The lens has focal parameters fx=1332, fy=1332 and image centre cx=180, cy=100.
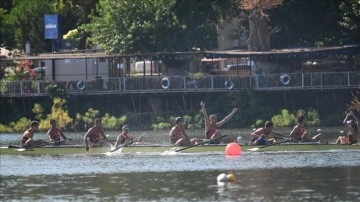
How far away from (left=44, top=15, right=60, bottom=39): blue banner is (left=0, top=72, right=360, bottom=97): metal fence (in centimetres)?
912

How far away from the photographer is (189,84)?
8275 centimetres

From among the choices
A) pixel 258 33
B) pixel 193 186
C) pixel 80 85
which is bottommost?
pixel 193 186

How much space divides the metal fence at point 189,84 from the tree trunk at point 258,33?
4.87 m

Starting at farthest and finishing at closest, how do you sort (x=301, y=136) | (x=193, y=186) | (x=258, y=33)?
(x=258, y=33), (x=301, y=136), (x=193, y=186)

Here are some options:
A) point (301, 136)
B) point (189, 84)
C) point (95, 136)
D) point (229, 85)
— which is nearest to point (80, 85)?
point (189, 84)

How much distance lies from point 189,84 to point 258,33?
23.0 feet

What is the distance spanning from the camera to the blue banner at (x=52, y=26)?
9394 cm

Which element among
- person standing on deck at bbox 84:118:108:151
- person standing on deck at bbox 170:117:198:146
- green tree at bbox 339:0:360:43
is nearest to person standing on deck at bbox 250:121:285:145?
person standing on deck at bbox 170:117:198:146

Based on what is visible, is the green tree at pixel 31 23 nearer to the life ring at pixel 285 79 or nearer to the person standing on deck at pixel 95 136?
the life ring at pixel 285 79

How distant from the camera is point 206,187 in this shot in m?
40.9

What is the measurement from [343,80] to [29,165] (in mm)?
33066

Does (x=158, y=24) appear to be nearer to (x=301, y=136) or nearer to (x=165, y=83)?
(x=165, y=83)

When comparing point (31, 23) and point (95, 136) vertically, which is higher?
point (31, 23)

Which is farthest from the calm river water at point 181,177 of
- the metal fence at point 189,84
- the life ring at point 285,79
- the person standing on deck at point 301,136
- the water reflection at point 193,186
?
the life ring at point 285,79
